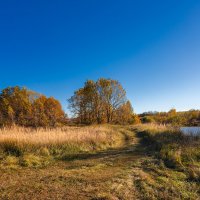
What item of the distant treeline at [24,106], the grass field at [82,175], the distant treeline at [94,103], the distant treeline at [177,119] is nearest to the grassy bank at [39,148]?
the grass field at [82,175]

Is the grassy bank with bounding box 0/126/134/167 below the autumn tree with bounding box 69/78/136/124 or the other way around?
below

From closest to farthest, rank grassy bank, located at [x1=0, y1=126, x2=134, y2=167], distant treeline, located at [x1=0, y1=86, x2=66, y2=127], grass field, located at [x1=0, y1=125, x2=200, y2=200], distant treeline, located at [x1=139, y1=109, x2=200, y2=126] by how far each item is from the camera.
A: grass field, located at [x1=0, y1=125, x2=200, y2=200]
grassy bank, located at [x1=0, y1=126, x2=134, y2=167]
distant treeline, located at [x1=0, y1=86, x2=66, y2=127]
distant treeline, located at [x1=139, y1=109, x2=200, y2=126]

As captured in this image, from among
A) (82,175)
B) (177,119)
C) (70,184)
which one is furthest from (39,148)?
(177,119)

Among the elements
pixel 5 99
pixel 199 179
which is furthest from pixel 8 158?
pixel 5 99

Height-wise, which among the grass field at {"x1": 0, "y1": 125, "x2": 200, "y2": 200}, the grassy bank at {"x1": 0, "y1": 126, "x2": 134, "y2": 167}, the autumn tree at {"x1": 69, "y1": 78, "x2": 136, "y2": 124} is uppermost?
the autumn tree at {"x1": 69, "y1": 78, "x2": 136, "y2": 124}

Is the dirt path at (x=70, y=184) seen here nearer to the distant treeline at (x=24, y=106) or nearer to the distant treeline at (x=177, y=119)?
the distant treeline at (x=24, y=106)

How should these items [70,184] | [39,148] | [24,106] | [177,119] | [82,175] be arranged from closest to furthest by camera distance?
[70,184], [82,175], [39,148], [177,119], [24,106]

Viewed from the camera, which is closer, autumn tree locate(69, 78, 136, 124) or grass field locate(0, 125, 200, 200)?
grass field locate(0, 125, 200, 200)

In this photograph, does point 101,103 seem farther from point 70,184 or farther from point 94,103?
point 70,184

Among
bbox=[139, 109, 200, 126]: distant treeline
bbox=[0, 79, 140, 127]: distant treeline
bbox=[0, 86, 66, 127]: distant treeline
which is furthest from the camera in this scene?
bbox=[0, 79, 140, 127]: distant treeline

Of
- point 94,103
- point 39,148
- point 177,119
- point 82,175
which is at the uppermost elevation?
point 94,103

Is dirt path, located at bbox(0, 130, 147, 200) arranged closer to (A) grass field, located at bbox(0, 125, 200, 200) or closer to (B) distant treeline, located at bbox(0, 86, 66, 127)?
(A) grass field, located at bbox(0, 125, 200, 200)

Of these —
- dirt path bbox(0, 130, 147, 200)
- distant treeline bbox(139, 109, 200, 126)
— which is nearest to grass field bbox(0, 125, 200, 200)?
dirt path bbox(0, 130, 147, 200)

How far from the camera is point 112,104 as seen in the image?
2764cm
